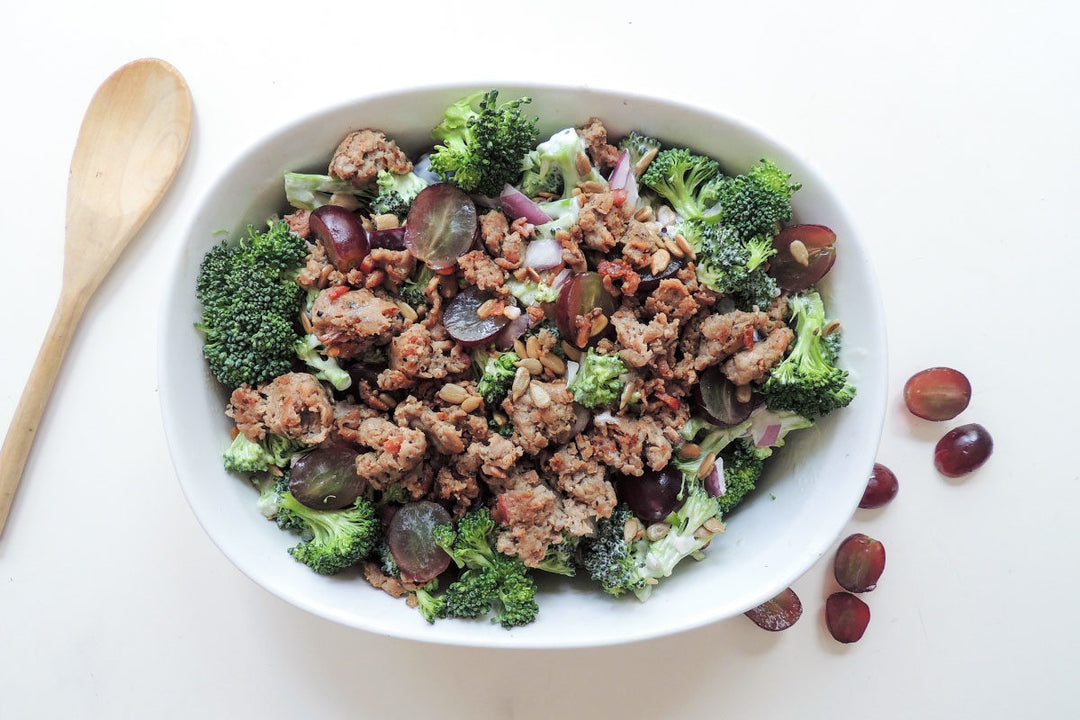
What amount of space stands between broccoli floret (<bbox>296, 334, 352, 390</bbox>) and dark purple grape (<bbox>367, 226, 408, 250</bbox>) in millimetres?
335

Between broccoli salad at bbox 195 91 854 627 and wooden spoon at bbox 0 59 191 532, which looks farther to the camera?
wooden spoon at bbox 0 59 191 532

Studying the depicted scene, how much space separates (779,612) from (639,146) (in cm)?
166

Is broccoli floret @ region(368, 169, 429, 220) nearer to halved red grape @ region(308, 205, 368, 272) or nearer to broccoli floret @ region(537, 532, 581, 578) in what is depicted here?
halved red grape @ region(308, 205, 368, 272)

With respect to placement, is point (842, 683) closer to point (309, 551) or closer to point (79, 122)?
point (309, 551)

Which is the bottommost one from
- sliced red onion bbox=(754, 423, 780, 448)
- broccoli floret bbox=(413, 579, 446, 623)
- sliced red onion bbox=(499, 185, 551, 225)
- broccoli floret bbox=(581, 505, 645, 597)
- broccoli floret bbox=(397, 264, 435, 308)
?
broccoli floret bbox=(413, 579, 446, 623)

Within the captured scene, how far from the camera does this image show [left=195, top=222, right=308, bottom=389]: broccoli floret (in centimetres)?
211

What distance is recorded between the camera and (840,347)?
7.12ft

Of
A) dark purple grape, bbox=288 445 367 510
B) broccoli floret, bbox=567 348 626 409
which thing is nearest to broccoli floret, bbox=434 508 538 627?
dark purple grape, bbox=288 445 367 510

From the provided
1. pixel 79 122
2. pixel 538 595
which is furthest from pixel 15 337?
pixel 538 595

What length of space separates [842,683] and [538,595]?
4.17ft

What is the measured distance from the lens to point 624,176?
7.02ft

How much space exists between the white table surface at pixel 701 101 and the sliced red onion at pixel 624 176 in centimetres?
58

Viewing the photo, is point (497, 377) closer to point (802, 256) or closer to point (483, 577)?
point (483, 577)

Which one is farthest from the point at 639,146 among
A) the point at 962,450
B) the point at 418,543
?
the point at 962,450
